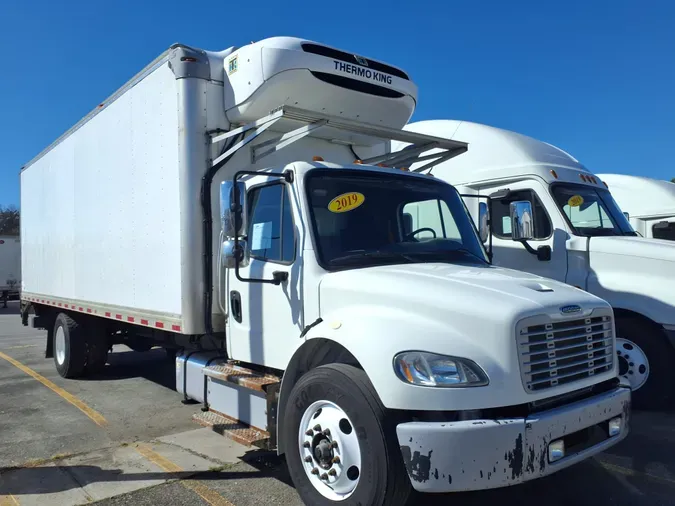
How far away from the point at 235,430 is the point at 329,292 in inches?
62.3

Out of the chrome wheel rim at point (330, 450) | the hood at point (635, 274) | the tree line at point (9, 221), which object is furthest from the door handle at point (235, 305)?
the tree line at point (9, 221)

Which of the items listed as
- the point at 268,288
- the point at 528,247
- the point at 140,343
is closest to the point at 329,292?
the point at 268,288

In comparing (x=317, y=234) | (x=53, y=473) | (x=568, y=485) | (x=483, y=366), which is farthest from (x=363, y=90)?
(x=53, y=473)

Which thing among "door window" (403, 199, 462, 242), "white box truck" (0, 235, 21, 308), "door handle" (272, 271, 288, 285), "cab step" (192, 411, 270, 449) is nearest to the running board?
"cab step" (192, 411, 270, 449)

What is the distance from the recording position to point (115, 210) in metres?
6.78

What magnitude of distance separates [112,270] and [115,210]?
743 mm

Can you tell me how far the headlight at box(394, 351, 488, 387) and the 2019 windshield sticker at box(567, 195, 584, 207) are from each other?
469 cm

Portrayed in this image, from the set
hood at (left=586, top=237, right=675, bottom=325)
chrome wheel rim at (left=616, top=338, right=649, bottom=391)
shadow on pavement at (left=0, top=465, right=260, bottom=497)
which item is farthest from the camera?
chrome wheel rim at (left=616, top=338, right=649, bottom=391)

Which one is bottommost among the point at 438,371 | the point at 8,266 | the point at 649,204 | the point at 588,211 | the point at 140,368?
the point at 140,368

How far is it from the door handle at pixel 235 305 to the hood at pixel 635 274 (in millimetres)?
4273

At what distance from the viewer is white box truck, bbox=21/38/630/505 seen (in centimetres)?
310

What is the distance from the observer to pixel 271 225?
14.7 ft

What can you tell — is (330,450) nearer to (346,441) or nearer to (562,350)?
(346,441)

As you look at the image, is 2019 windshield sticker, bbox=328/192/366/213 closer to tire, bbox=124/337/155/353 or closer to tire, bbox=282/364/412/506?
tire, bbox=282/364/412/506
